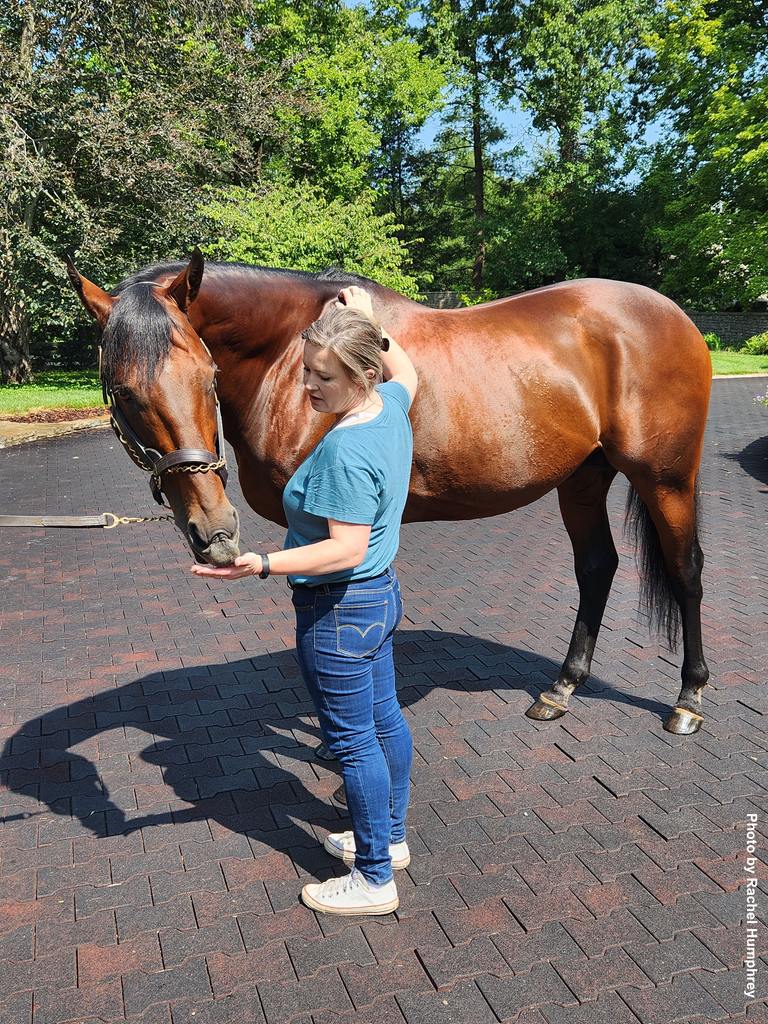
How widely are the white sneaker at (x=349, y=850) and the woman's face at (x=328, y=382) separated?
63.0 inches

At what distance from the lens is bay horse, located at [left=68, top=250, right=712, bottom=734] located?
7.98 ft

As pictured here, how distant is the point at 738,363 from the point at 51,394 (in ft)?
69.5

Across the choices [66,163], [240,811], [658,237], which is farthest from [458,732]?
[658,237]

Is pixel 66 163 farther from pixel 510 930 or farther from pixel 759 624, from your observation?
pixel 510 930

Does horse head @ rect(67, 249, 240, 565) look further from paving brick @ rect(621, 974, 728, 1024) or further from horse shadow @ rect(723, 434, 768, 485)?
horse shadow @ rect(723, 434, 768, 485)

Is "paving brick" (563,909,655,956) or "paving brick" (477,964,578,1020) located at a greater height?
"paving brick" (477,964,578,1020)

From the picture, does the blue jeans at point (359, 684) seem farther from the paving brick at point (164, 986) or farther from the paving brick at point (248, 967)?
the paving brick at point (164, 986)

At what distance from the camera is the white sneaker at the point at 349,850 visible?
2.87m

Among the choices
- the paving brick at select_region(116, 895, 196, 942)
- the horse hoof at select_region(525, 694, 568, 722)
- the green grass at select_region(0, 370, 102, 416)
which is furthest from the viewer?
the green grass at select_region(0, 370, 102, 416)

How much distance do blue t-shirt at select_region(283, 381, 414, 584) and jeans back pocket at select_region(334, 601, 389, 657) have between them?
10cm

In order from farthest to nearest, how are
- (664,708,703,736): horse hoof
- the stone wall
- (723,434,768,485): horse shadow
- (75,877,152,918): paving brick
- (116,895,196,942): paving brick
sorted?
the stone wall → (723,434,768,485): horse shadow → (664,708,703,736): horse hoof → (75,877,152,918): paving brick → (116,895,196,942): paving brick

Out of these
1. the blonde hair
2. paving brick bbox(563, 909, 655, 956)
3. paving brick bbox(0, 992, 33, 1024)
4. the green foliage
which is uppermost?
the green foliage

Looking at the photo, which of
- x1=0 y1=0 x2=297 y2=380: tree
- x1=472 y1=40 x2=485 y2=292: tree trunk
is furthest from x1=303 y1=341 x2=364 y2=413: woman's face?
x1=472 y1=40 x2=485 y2=292: tree trunk

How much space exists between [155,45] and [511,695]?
66.1ft
